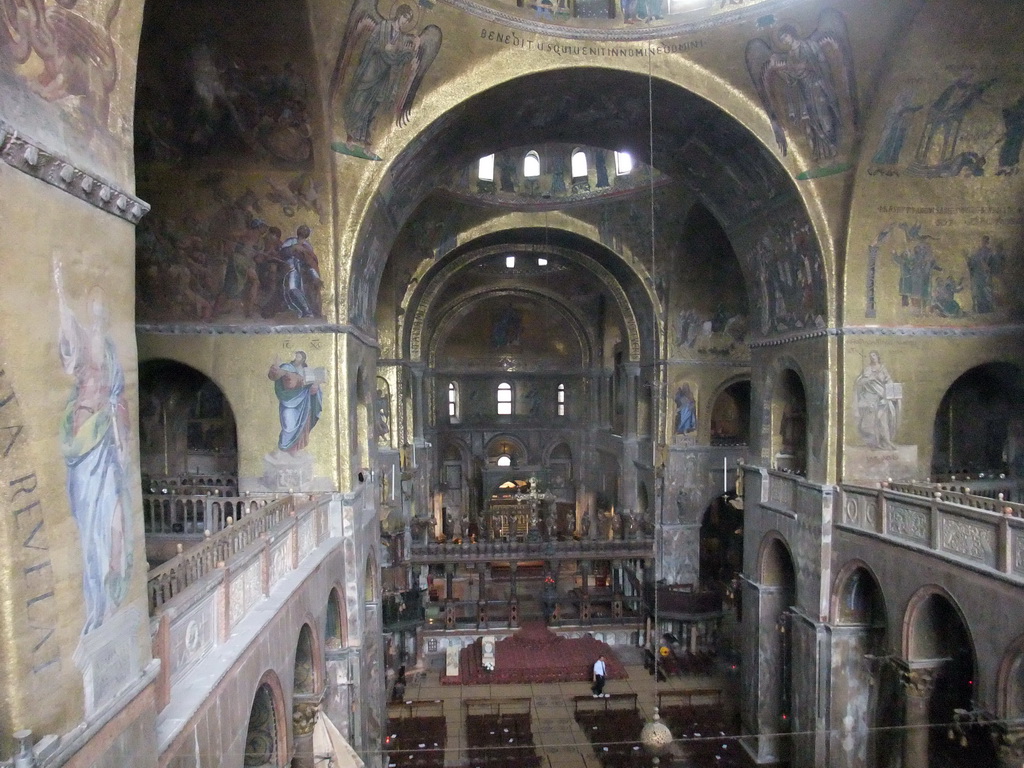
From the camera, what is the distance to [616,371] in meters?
30.4

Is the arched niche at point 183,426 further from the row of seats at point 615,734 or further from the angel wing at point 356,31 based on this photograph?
the row of seats at point 615,734

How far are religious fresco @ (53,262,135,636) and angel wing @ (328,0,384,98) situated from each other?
26.0ft

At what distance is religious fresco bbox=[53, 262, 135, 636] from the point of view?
419cm

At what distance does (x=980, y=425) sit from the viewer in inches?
611

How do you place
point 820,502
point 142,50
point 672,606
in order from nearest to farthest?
point 142,50
point 820,502
point 672,606

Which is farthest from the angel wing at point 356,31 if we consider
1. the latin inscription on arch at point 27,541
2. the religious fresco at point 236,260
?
the latin inscription on arch at point 27,541

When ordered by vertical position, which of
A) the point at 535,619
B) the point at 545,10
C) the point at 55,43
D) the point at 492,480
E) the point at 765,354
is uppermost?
the point at 545,10

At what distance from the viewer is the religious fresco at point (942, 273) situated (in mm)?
13195

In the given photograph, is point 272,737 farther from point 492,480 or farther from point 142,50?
point 492,480

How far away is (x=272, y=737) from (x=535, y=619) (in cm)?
1503

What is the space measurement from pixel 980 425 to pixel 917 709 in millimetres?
6802

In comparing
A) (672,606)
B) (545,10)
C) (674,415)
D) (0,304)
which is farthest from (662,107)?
(672,606)

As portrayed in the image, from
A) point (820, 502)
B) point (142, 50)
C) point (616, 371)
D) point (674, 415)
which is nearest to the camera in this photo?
point (142, 50)

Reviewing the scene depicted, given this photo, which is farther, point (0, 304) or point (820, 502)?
point (820, 502)
